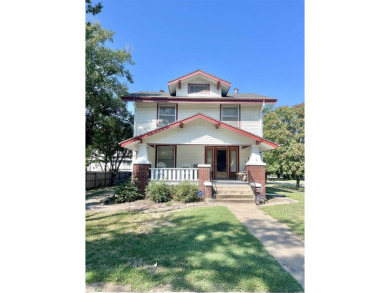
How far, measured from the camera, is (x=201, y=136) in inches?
391

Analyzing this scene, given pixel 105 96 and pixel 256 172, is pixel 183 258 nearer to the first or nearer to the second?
pixel 256 172

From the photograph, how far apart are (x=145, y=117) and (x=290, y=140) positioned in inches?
514

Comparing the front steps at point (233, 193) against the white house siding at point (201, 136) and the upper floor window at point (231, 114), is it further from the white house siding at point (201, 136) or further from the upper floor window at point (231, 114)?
the upper floor window at point (231, 114)

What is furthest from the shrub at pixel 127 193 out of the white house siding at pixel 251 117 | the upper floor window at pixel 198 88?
the white house siding at pixel 251 117

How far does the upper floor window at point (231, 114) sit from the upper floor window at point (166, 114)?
3207 mm

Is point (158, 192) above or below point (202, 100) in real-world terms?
below

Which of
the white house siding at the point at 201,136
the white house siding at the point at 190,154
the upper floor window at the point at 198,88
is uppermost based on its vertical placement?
the upper floor window at the point at 198,88

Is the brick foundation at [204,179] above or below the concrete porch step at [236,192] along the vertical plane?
above

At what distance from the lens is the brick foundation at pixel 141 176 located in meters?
9.18

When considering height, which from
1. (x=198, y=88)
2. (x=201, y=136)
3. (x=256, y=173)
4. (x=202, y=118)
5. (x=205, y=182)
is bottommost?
(x=205, y=182)

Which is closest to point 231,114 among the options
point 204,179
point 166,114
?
point 166,114
